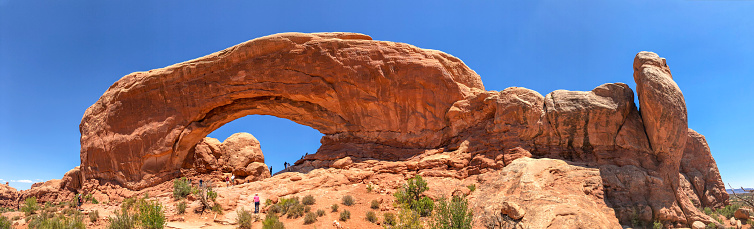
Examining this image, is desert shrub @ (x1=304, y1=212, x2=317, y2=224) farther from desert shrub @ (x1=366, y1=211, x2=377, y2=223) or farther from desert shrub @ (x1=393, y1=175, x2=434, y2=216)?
desert shrub @ (x1=393, y1=175, x2=434, y2=216)

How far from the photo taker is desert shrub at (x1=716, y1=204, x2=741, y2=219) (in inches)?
737

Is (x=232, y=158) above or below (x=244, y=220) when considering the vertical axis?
above

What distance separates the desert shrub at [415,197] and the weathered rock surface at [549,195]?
1.78 meters

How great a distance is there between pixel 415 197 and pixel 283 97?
975 cm

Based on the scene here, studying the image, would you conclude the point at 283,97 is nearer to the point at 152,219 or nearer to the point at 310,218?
the point at 310,218

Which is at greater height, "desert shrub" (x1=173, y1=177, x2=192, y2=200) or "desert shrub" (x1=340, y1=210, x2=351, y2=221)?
"desert shrub" (x1=173, y1=177, x2=192, y2=200)

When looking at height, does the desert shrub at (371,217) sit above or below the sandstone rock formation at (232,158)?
below

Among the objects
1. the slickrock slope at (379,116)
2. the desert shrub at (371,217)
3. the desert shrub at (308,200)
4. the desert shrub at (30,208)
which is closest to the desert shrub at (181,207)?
the desert shrub at (308,200)

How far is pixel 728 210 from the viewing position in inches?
757

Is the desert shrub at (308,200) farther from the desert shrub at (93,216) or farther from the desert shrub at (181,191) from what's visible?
the desert shrub at (93,216)

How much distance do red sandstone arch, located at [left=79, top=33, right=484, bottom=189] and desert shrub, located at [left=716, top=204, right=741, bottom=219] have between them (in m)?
12.6

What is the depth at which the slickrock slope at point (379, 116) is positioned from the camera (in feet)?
51.5

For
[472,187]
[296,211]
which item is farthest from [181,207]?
[472,187]

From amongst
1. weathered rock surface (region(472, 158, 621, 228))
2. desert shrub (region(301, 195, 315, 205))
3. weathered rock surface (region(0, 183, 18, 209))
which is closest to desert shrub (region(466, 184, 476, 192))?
weathered rock surface (region(472, 158, 621, 228))
